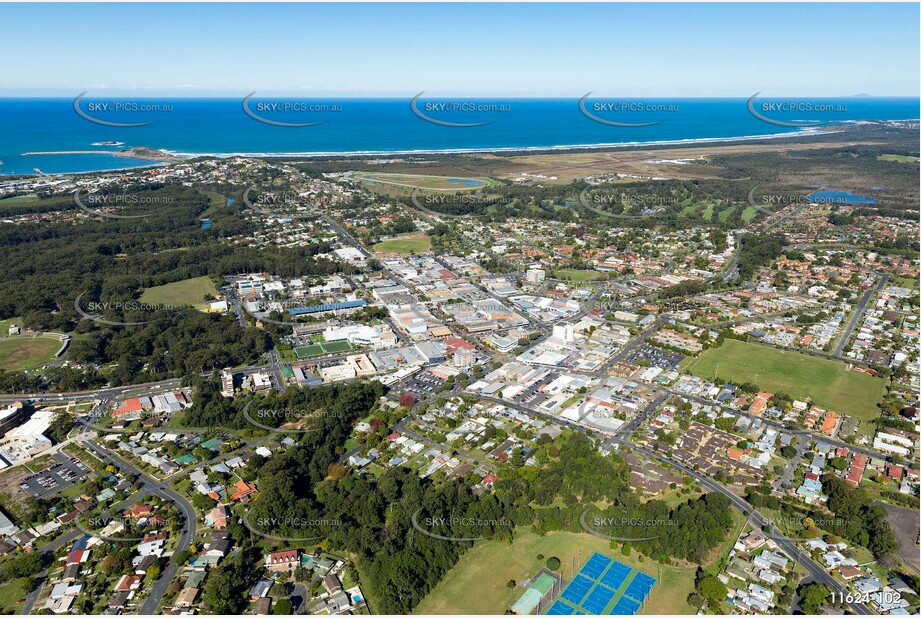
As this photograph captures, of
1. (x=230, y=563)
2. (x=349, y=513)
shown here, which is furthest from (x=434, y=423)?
(x=230, y=563)

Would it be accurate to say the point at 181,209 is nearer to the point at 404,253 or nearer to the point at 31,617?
the point at 404,253

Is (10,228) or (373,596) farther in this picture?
(10,228)

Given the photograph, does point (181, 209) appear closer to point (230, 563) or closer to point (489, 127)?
point (230, 563)

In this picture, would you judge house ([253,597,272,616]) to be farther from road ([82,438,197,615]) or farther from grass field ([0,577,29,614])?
grass field ([0,577,29,614])

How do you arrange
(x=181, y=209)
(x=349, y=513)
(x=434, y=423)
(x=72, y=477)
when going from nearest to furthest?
(x=349, y=513), (x=72, y=477), (x=434, y=423), (x=181, y=209)

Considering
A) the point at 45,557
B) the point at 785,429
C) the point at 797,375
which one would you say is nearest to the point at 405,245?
the point at 797,375

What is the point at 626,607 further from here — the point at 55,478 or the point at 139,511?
the point at 55,478

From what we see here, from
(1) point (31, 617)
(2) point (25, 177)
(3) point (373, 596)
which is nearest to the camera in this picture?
(1) point (31, 617)

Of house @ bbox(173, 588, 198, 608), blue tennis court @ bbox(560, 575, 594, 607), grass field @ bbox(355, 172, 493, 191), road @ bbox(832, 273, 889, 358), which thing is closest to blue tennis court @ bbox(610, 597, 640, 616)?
blue tennis court @ bbox(560, 575, 594, 607)
